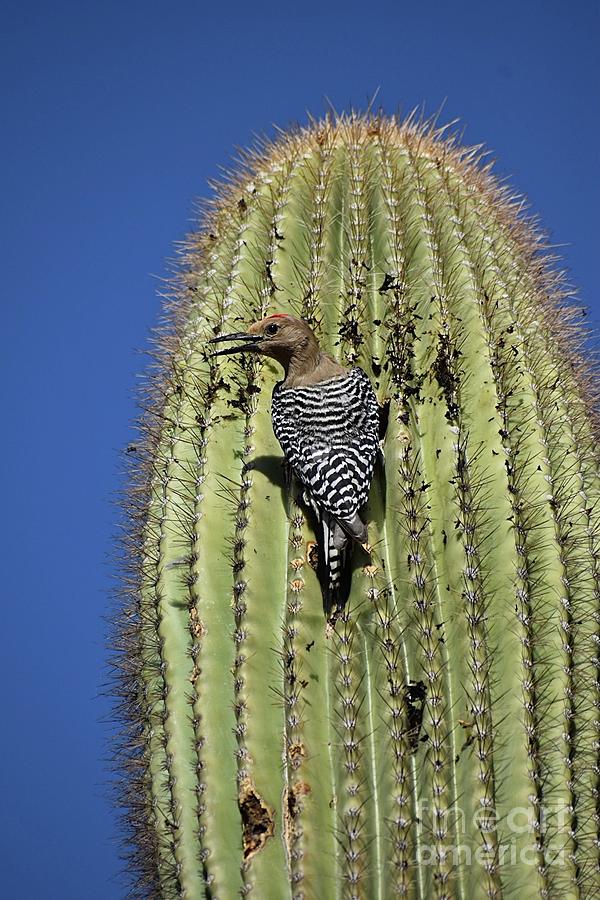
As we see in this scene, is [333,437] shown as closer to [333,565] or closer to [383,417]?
[383,417]

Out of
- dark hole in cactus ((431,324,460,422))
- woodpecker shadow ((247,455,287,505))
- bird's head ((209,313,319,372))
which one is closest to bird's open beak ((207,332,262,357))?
bird's head ((209,313,319,372))

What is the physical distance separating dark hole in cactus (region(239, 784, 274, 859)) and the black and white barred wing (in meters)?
0.79

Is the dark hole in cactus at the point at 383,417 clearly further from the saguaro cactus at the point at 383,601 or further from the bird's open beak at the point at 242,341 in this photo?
the bird's open beak at the point at 242,341

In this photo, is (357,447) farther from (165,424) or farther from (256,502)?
(165,424)

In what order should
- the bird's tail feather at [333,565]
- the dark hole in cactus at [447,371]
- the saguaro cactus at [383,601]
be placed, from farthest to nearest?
the dark hole in cactus at [447,371] → the bird's tail feather at [333,565] → the saguaro cactus at [383,601]

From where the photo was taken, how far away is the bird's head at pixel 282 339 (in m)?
3.27

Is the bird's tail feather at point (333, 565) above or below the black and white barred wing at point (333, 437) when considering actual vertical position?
below

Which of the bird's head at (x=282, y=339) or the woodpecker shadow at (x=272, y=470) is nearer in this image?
the woodpecker shadow at (x=272, y=470)

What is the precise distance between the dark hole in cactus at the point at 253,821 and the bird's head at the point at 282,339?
4.27 feet

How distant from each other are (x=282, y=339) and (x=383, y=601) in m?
0.90

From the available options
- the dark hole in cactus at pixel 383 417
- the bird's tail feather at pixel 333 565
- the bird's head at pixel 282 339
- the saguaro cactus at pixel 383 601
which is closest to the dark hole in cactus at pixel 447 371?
the saguaro cactus at pixel 383 601

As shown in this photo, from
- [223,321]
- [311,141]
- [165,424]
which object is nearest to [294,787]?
[165,424]

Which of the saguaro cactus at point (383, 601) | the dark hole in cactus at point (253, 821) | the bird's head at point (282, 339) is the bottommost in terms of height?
the dark hole in cactus at point (253, 821)

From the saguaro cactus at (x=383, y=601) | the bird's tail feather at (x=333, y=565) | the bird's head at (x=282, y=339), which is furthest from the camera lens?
the bird's head at (x=282, y=339)
